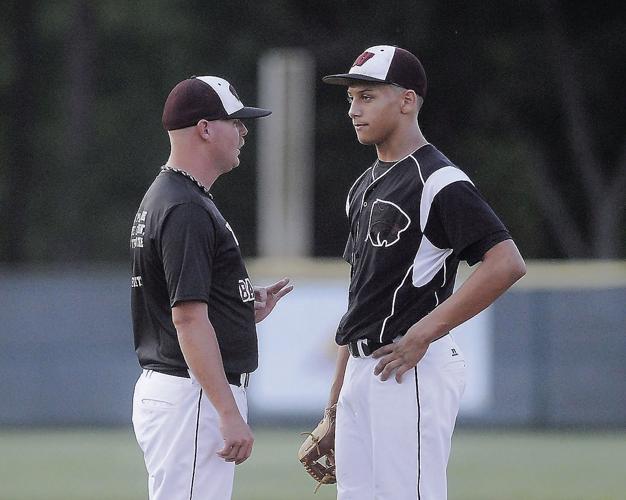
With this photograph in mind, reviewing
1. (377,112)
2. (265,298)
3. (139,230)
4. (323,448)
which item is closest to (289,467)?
(323,448)

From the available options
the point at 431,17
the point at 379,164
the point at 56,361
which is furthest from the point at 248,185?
the point at 379,164

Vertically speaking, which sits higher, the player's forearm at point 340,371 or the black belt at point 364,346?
the black belt at point 364,346

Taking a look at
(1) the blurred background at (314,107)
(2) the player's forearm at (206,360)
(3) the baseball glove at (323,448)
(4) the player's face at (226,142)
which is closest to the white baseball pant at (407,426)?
(3) the baseball glove at (323,448)

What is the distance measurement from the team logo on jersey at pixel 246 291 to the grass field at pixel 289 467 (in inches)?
164

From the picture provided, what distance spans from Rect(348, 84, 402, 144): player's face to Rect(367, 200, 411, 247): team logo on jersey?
0.26 meters

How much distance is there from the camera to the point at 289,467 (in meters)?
10.4

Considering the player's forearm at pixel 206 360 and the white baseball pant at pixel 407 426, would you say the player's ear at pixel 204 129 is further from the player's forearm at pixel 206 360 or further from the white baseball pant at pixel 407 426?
the white baseball pant at pixel 407 426

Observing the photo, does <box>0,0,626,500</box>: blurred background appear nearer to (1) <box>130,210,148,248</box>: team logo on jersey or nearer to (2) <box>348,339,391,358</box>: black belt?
(2) <box>348,339,391,358</box>: black belt

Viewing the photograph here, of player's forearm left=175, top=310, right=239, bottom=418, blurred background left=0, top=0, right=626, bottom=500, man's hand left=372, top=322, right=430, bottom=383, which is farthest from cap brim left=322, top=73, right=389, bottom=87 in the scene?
blurred background left=0, top=0, right=626, bottom=500

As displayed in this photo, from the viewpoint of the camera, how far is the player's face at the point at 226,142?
487cm

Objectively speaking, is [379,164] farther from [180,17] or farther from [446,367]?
[180,17]

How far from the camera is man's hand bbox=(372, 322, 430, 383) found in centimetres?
480

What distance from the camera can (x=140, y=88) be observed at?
25406 mm

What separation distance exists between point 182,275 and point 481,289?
1.01 m
